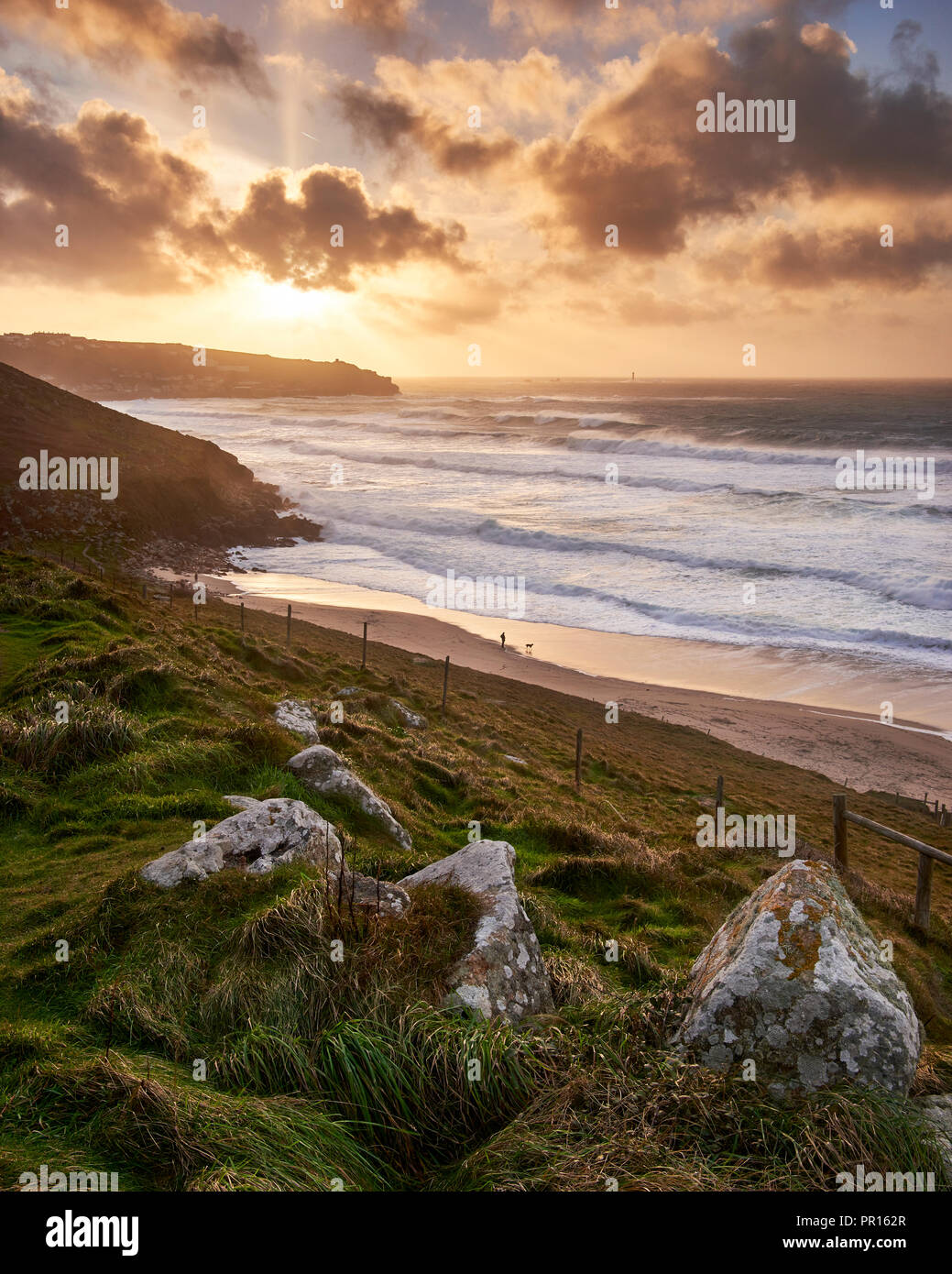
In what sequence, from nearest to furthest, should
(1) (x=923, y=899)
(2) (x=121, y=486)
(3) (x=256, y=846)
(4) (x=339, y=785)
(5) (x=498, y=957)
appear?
1. (5) (x=498, y=957)
2. (3) (x=256, y=846)
3. (4) (x=339, y=785)
4. (1) (x=923, y=899)
5. (2) (x=121, y=486)

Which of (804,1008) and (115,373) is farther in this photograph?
(115,373)

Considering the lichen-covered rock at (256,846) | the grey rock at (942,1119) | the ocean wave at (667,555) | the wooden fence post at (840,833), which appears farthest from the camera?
the ocean wave at (667,555)

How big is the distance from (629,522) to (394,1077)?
47856mm

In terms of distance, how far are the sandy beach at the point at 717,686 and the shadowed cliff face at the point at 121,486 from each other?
392 inches

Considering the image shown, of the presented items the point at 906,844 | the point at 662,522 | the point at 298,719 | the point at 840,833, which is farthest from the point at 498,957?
the point at 662,522

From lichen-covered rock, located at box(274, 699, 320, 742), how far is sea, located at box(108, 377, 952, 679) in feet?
68.6

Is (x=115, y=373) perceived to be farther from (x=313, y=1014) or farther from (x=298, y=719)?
(x=313, y=1014)

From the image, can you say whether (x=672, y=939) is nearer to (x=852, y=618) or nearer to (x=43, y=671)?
(x=43, y=671)

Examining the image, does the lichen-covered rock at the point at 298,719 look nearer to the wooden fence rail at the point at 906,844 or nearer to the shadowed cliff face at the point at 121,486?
the wooden fence rail at the point at 906,844

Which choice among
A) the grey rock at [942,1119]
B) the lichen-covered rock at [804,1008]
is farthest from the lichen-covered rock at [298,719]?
the grey rock at [942,1119]

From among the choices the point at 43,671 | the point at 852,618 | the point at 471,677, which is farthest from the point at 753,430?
the point at 43,671

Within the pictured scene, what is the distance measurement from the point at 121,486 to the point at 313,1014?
45.2 metres

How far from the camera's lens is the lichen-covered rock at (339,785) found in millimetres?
7867

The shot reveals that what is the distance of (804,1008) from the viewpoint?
3.87 m
